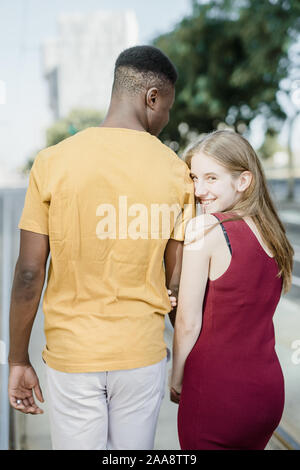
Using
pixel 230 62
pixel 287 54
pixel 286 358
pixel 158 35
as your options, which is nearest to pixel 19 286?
pixel 286 358

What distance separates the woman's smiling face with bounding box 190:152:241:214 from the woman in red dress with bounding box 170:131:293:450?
108 millimetres

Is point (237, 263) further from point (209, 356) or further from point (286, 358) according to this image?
point (286, 358)

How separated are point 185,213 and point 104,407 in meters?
0.71

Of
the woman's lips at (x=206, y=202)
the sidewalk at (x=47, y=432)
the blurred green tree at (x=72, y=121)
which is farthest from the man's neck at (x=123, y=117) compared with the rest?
the blurred green tree at (x=72, y=121)

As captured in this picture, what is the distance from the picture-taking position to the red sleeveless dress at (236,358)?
157cm

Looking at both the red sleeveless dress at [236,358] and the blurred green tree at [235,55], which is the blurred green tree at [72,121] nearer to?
the blurred green tree at [235,55]

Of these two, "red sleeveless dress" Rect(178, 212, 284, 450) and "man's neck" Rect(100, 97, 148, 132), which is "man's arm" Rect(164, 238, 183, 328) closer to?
"red sleeveless dress" Rect(178, 212, 284, 450)

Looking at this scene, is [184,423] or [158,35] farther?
[158,35]

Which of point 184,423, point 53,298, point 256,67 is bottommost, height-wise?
point 184,423

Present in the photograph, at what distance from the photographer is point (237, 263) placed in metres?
1.56

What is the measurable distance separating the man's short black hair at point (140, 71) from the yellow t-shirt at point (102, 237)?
0.22 m

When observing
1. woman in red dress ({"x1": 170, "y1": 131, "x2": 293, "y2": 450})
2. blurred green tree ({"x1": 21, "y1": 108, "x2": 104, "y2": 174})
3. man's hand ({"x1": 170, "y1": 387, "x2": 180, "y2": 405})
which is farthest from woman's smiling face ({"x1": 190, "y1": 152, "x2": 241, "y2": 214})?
blurred green tree ({"x1": 21, "y1": 108, "x2": 104, "y2": 174})

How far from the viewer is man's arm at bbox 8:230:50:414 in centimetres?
162

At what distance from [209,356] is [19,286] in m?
0.68
